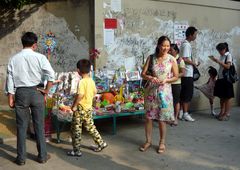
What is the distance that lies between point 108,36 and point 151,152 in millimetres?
2672

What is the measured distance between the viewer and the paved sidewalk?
536cm

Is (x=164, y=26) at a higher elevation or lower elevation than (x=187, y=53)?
higher

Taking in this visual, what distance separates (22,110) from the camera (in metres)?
5.23

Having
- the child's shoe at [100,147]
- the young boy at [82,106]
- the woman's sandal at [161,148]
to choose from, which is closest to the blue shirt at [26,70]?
the young boy at [82,106]

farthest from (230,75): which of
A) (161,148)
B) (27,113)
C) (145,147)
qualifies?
(27,113)

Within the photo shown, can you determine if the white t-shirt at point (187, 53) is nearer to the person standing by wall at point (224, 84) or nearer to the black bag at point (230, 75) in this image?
the person standing by wall at point (224, 84)

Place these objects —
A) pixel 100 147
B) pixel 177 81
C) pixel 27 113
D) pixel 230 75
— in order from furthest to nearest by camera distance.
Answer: pixel 230 75, pixel 177 81, pixel 100 147, pixel 27 113

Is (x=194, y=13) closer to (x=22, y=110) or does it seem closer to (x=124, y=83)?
(x=124, y=83)

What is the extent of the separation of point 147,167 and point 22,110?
1.87 meters

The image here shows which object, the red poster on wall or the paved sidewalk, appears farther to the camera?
the red poster on wall

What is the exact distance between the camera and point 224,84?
811 cm

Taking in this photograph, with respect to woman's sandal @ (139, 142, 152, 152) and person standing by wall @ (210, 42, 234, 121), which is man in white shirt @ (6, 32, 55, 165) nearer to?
woman's sandal @ (139, 142, 152, 152)

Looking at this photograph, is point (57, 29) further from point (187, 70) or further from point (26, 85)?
point (26, 85)

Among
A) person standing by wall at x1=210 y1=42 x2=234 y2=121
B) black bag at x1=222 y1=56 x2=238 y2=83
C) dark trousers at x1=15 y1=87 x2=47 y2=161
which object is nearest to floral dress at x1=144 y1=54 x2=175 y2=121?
dark trousers at x1=15 y1=87 x2=47 y2=161
